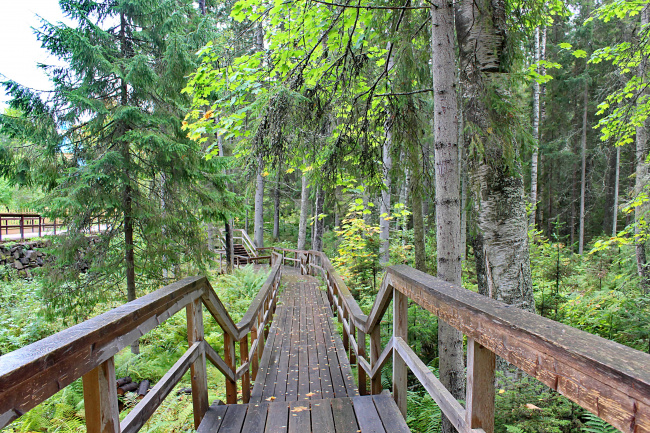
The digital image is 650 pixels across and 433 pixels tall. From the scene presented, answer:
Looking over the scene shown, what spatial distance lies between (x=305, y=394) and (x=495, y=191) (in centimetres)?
315

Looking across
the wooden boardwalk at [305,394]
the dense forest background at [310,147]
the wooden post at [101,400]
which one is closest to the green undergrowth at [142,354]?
the dense forest background at [310,147]

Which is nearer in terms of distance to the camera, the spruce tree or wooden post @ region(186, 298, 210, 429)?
wooden post @ region(186, 298, 210, 429)

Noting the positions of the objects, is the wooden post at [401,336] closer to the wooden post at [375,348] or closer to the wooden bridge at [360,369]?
the wooden bridge at [360,369]

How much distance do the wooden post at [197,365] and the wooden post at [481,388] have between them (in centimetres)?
189

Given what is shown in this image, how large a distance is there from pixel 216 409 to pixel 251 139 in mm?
2783

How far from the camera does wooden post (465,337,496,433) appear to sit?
1.40 meters

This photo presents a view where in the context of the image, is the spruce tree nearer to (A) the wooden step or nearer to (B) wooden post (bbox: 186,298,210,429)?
(B) wooden post (bbox: 186,298,210,429)

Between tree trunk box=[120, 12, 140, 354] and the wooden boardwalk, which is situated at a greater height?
tree trunk box=[120, 12, 140, 354]

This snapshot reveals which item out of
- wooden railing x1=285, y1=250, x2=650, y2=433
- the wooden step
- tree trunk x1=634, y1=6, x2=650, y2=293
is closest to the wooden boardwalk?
the wooden step

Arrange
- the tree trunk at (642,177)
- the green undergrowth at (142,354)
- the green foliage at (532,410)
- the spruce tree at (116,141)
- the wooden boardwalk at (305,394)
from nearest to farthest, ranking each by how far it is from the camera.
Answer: the wooden boardwalk at (305,394) → the green foliage at (532,410) → the green undergrowth at (142,354) → the spruce tree at (116,141) → the tree trunk at (642,177)

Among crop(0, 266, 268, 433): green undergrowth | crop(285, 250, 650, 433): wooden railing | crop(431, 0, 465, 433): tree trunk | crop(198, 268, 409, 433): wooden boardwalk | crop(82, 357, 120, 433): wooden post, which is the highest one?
crop(431, 0, 465, 433): tree trunk

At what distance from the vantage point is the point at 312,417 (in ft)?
8.97

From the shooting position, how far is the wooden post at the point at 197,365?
2.48m

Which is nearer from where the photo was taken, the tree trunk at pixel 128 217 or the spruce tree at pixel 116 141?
the spruce tree at pixel 116 141
